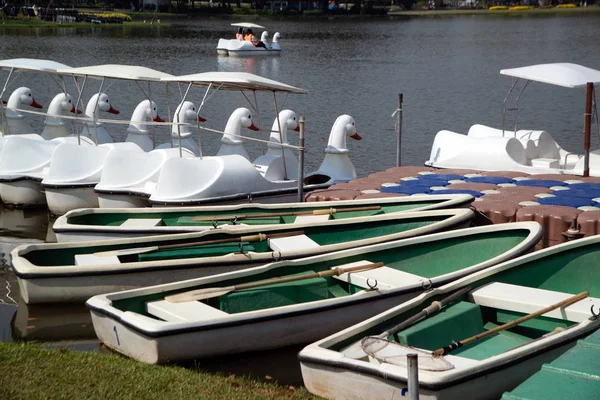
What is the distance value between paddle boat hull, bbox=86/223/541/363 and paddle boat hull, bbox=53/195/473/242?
77.2 inches

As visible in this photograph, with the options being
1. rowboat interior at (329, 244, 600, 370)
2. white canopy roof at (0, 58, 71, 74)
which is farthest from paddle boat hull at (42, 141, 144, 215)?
rowboat interior at (329, 244, 600, 370)

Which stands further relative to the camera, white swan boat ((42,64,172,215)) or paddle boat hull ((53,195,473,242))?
white swan boat ((42,64,172,215))

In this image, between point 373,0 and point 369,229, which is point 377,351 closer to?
point 369,229

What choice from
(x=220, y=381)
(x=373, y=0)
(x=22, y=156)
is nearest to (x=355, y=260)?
(x=220, y=381)

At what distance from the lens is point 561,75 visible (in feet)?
55.9

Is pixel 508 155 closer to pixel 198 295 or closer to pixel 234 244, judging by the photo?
pixel 234 244

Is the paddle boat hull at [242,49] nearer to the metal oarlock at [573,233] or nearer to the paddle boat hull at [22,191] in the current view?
the paddle boat hull at [22,191]

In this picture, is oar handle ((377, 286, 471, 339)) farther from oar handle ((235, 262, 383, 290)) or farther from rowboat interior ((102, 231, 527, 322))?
oar handle ((235, 262, 383, 290))

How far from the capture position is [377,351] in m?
7.38

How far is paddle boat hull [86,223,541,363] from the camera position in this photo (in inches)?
325

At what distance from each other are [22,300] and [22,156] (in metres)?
6.22

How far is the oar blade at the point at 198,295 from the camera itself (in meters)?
8.87

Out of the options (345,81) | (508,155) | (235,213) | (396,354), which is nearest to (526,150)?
(508,155)

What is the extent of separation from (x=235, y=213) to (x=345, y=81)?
2867 cm
